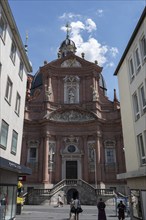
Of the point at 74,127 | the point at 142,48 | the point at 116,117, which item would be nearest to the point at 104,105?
the point at 116,117

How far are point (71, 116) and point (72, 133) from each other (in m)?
3.04

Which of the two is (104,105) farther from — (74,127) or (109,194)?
(109,194)

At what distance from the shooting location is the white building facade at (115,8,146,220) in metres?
13.3

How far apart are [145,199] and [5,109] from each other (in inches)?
380

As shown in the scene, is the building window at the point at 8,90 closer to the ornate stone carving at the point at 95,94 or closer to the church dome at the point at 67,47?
the ornate stone carving at the point at 95,94

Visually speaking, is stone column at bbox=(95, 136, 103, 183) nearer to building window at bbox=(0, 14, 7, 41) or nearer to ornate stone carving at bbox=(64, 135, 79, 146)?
ornate stone carving at bbox=(64, 135, 79, 146)

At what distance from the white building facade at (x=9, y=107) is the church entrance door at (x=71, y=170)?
818 inches

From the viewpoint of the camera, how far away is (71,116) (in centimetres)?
3912

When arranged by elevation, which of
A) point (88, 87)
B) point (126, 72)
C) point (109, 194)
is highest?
point (88, 87)

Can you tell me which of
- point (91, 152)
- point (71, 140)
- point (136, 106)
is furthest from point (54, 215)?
point (71, 140)

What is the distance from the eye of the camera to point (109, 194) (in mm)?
30281

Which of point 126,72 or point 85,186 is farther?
point 85,186

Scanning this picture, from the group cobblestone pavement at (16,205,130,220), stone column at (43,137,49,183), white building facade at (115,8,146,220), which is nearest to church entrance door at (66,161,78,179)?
stone column at (43,137,49,183)

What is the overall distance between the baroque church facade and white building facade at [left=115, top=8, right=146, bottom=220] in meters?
18.1
